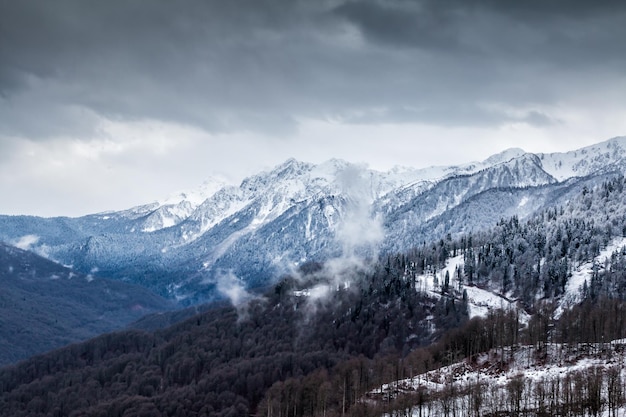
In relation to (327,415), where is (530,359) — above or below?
above

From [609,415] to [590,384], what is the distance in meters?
13.4

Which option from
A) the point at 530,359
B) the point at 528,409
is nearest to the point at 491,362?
the point at 530,359

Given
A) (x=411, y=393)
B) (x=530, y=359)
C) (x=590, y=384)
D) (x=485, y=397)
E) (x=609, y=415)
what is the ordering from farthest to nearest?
(x=530, y=359) → (x=411, y=393) → (x=485, y=397) → (x=590, y=384) → (x=609, y=415)

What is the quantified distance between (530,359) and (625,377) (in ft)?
133

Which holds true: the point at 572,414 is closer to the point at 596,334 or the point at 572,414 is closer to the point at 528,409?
the point at 528,409

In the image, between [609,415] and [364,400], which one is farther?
[364,400]

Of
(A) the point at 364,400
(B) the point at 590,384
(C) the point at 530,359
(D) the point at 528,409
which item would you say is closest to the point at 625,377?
(B) the point at 590,384

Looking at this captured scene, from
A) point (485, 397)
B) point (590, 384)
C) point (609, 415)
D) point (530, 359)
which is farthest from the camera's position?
point (530, 359)

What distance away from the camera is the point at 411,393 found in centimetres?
17938

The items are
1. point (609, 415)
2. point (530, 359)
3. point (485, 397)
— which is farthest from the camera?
point (530, 359)

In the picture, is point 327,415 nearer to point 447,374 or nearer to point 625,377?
point 447,374

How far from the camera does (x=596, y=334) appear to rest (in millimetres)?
198500

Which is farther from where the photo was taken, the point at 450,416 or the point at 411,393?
the point at 411,393

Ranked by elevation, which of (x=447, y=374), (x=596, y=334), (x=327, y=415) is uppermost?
(x=596, y=334)
